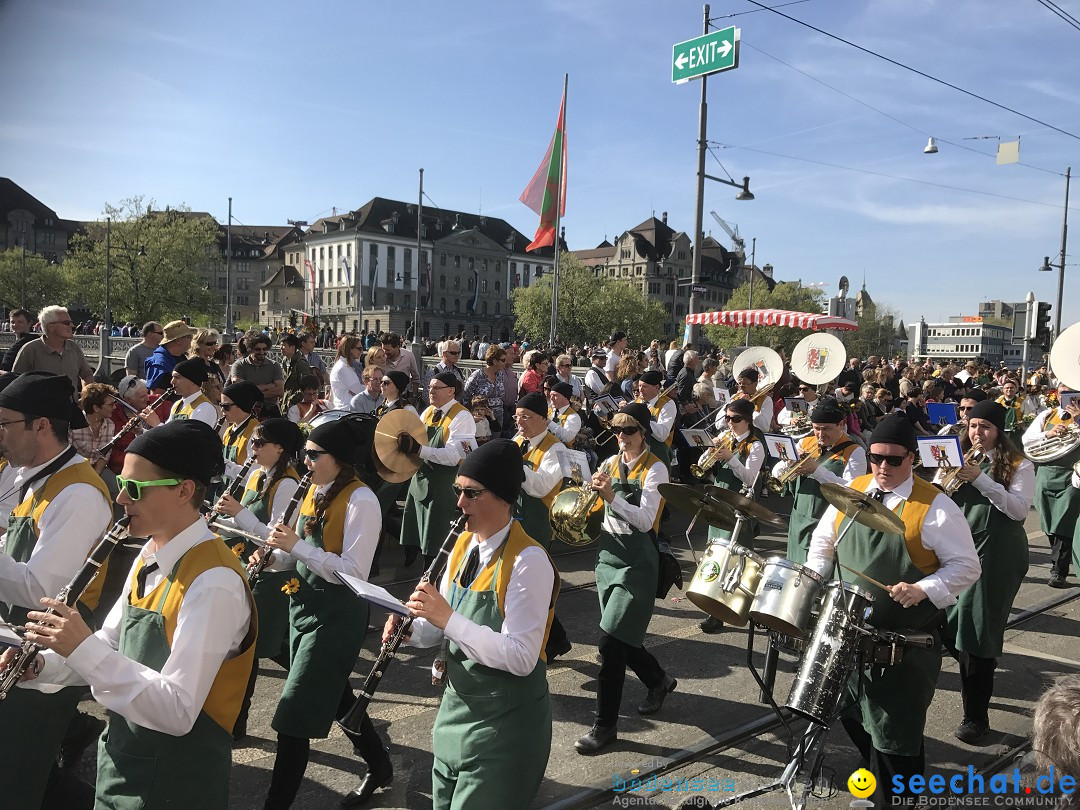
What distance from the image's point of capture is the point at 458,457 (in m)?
7.93

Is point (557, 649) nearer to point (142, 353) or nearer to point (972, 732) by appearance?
point (972, 732)

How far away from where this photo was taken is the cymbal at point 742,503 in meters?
4.47

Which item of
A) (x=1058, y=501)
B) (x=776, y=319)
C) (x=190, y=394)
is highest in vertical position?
(x=776, y=319)

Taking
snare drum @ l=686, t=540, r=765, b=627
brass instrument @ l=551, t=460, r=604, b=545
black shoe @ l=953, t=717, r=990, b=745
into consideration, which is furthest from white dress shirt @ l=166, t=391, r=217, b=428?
black shoe @ l=953, t=717, r=990, b=745

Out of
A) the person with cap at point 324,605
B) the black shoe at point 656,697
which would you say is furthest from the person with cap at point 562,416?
the person with cap at point 324,605

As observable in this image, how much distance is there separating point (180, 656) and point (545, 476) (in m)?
4.36

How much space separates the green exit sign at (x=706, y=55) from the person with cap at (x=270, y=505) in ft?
36.8

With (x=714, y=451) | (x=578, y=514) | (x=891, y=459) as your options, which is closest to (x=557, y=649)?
(x=578, y=514)

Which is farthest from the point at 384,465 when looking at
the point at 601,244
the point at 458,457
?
the point at 601,244

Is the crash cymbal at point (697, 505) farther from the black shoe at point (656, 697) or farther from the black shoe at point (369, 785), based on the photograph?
the black shoe at point (369, 785)

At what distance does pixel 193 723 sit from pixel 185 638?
0.31 meters

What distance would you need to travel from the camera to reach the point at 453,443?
26.5 ft

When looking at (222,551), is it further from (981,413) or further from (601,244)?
(601,244)

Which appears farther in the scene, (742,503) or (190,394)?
(190,394)
